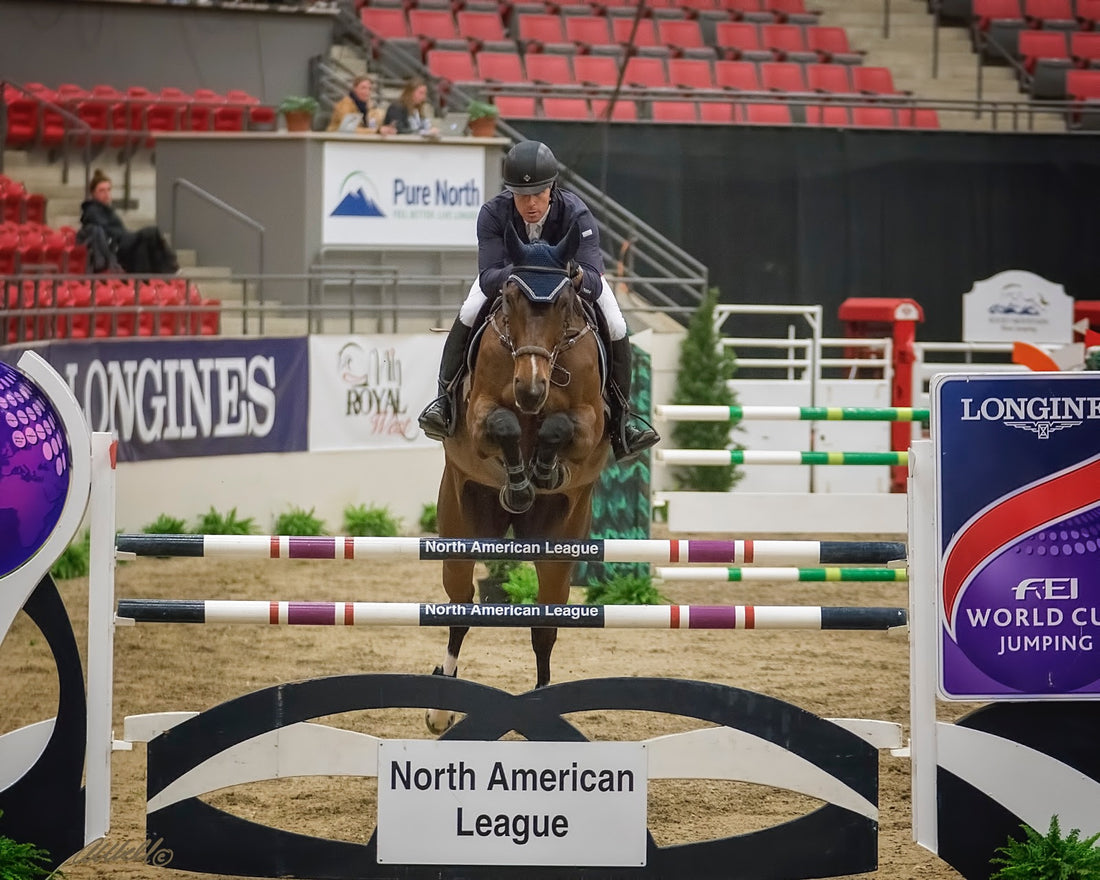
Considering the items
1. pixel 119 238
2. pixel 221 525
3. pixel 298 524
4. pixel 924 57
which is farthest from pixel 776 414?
pixel 924 57

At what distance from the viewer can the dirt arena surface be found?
4684 millimetres

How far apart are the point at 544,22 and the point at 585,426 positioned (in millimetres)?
14379

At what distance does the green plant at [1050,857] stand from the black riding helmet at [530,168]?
253cm

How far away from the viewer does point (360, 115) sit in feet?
47.8

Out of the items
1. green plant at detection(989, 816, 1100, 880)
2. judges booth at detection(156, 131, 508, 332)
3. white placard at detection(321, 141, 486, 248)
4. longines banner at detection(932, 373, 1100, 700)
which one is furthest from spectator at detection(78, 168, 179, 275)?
green plant at detection(989, 816, 1100, 880)

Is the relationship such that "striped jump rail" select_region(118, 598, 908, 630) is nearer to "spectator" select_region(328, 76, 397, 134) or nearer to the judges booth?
the judges booth

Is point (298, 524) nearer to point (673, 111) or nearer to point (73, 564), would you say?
point (73, 564)

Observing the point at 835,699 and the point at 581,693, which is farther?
the point at 835,699

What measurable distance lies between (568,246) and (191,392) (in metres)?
6.39

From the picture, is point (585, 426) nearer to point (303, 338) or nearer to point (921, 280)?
point (303, 338)

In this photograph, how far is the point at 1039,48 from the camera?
20109 mm

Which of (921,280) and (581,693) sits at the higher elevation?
(921,280)

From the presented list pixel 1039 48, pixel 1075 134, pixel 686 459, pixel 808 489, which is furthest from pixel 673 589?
pixel 1039 48

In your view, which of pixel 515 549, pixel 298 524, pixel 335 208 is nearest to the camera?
pixel 515 549
